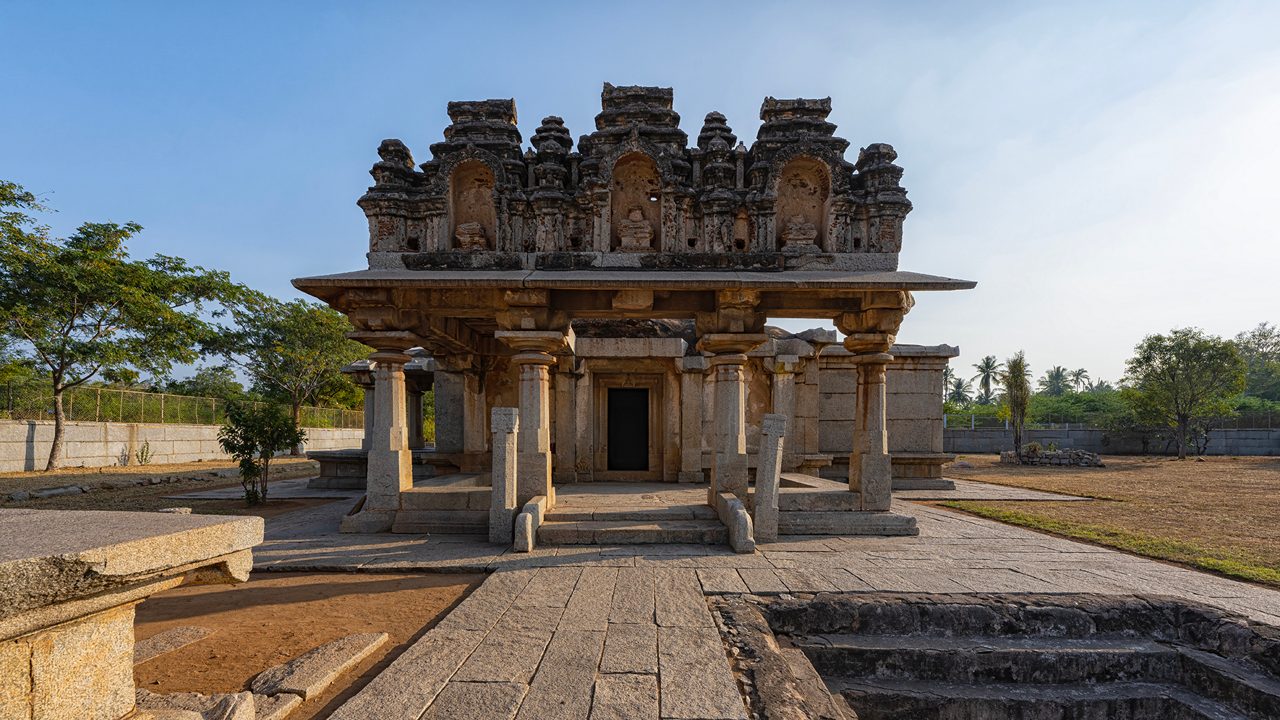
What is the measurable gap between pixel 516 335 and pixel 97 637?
582 centimetres

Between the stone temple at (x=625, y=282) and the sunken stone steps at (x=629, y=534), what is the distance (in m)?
0.03

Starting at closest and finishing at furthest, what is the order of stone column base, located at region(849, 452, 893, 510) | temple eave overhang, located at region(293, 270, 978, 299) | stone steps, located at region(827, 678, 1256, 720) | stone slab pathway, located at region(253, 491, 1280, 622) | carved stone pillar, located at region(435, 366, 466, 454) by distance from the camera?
stone steps, located at region(827, 678, 1256, 720)
stone slab pathway, located at region(253, 491, 1280, 622)
temple eave overhang, located at region(293, 270, 978, 299)
stone column base, located at region(849, 452, 893, 510)
carved stone pillar, located at region(435, 366, 466, 454)

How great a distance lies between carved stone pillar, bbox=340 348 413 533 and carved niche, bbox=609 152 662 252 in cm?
404

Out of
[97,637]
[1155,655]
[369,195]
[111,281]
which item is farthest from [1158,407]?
[111,281]

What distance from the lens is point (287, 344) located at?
98.7ft

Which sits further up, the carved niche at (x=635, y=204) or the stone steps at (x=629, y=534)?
the carved niche at (x=635, y=204)

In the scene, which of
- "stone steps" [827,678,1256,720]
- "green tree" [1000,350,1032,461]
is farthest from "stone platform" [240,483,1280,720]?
"green tree" [1000,350,1032,461]

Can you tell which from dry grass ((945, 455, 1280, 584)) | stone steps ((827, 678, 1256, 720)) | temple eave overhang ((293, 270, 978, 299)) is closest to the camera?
stone steps ((827, 678, 1256, 720))

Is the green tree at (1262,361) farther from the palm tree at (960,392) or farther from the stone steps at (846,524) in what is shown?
the stone steps at (846,524)

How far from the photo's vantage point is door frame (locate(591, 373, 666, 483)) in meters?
12.2

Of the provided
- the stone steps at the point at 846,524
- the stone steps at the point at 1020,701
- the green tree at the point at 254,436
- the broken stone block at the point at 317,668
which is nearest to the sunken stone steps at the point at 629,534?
the stone steps at the point at 846,524

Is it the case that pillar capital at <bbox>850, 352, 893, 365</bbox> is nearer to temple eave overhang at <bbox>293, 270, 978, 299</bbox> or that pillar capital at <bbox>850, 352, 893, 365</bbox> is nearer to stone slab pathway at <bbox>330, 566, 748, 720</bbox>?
temple eave overhang at <bbox>293, 270, 978, 299</bbox>

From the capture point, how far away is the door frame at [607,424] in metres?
12.2

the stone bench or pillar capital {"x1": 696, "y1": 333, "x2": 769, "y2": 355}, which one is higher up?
pillar capital {"x1": 696, "y1": 333, "x2": 769, "y2": 355}
